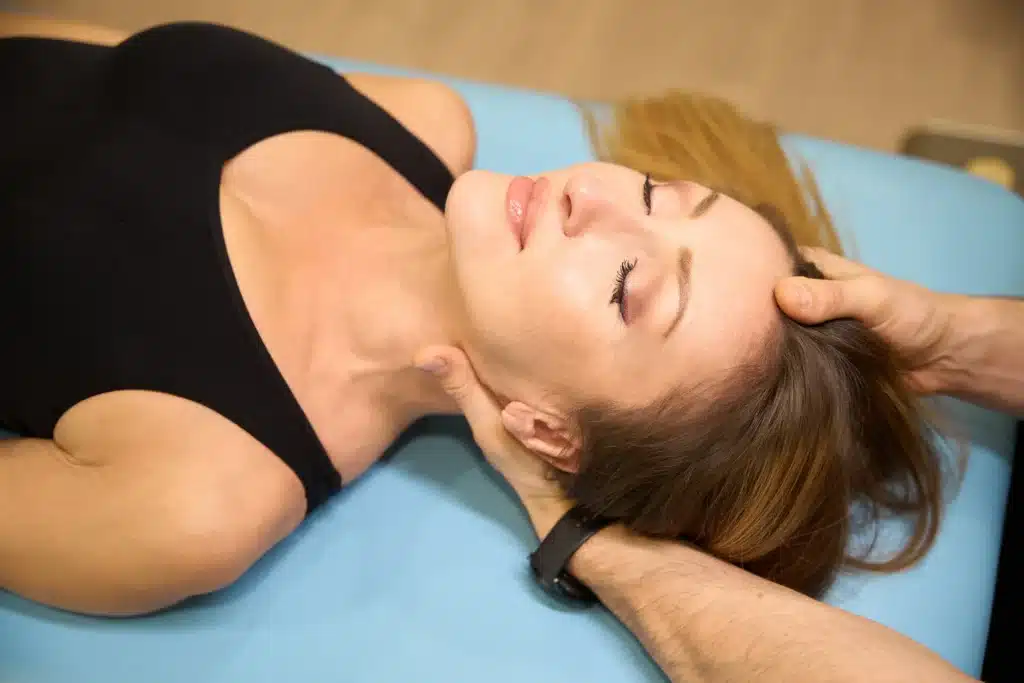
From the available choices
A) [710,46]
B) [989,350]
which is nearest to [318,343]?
[989,350]

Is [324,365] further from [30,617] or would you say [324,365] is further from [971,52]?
[971,52]

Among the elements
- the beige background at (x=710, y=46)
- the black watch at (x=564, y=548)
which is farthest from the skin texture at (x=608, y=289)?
the beige background at (x=710, y=46)

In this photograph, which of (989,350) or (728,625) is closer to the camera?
(728,625)

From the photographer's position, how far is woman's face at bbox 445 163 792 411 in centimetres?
87

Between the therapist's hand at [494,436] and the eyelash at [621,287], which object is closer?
the eyelash at [621,287]

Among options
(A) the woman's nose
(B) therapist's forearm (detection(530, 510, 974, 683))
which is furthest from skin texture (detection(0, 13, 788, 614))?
(B) therapist's forearm (detection(530, 510, 974, 683))

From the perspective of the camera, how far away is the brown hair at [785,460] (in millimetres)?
901

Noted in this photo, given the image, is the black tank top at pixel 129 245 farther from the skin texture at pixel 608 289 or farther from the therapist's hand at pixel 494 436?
the skin texture at pixel 608 289

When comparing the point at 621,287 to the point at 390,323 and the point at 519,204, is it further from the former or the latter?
the point at 390,323

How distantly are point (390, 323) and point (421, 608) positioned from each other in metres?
0.36

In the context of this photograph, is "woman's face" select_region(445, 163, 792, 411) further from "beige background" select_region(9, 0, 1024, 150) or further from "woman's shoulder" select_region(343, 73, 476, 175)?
"beige background" select_region(9, 0, 1024, 150)

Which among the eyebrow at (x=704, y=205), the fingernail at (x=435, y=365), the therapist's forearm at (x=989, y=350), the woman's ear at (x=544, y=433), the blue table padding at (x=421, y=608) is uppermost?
the eyebrow at (x=704, y=205)

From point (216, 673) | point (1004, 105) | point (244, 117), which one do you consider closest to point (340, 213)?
point (244, 117)

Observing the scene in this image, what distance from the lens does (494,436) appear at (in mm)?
1004
